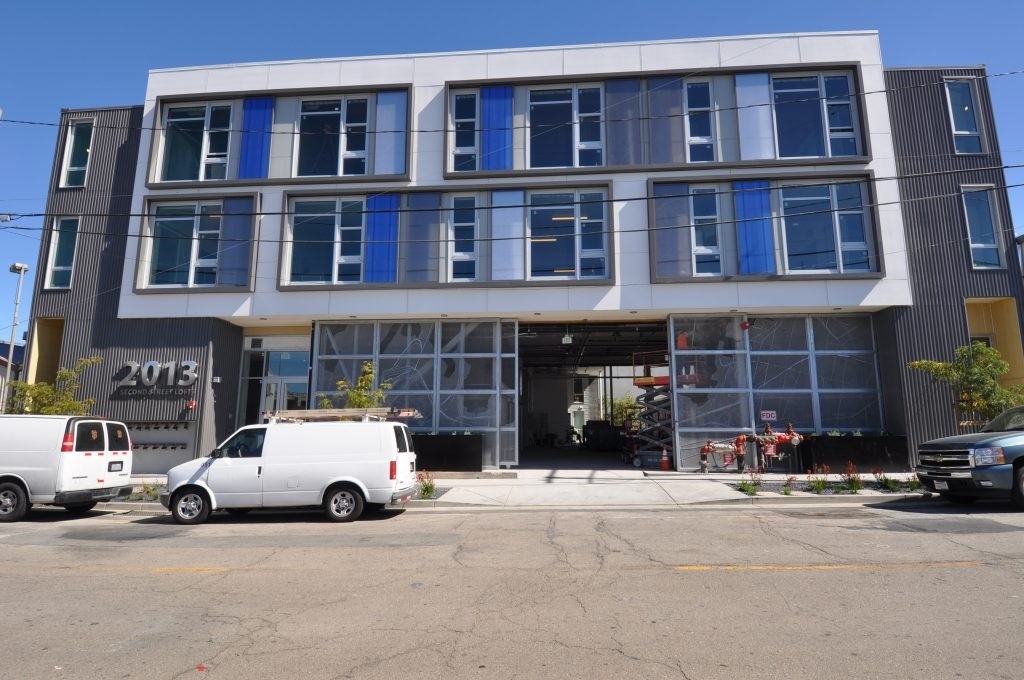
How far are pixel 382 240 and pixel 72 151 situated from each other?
1127cm

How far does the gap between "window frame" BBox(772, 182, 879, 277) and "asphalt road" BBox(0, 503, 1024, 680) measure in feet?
31.7

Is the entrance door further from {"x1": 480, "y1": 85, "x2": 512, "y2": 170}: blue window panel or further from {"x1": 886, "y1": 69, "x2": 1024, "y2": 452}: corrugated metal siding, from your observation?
{"x1": 886, "y1": 69, "x2": 1024, "y2": 452}: corrugated metal siding

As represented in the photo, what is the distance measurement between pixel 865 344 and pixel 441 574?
16526 mm

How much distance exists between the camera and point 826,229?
18453mm

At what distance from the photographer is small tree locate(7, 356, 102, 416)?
54.0ft

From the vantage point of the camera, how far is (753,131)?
18812 mm

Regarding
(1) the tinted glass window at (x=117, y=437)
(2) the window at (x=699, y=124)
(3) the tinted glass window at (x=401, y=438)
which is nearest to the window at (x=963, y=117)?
(2) the window at (x=699, y=124)

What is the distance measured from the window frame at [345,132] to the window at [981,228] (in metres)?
17.9

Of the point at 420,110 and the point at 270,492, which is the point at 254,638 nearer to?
the point at 270,492

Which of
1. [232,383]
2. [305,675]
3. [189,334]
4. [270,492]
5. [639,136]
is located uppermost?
[639,136]

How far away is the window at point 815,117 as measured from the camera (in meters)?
18.8

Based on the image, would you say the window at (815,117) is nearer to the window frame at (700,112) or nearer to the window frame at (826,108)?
the window frame at (826,108)

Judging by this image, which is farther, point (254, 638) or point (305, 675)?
point (254, 638)

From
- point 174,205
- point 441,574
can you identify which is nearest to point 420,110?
point 174,205
